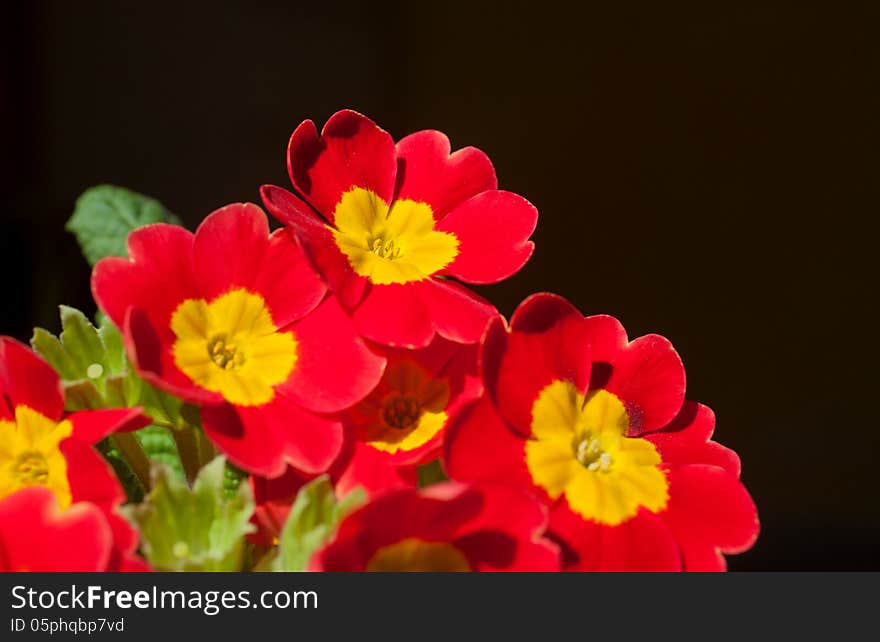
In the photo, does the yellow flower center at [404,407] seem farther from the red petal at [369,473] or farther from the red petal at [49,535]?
the red petal at [49,535]

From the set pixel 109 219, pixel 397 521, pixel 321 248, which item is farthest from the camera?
pixel 109 219

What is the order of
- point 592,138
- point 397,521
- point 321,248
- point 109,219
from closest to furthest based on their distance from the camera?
point 397,521 < point 321,248 < point 109,219 < point 592,138

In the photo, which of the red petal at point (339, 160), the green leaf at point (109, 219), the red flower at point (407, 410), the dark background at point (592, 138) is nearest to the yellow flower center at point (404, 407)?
the red flower at point (407, 410)

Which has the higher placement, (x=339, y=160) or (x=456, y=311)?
(x=339, y=160)

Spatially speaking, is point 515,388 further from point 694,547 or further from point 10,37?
point 10,37

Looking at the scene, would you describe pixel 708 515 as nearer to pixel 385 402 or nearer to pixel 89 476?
pixel 385 402

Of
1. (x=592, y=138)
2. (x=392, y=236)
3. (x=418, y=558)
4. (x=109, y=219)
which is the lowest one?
(x=418, y=558)

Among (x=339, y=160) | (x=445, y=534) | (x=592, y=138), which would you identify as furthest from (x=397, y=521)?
(x=592, y=138)
